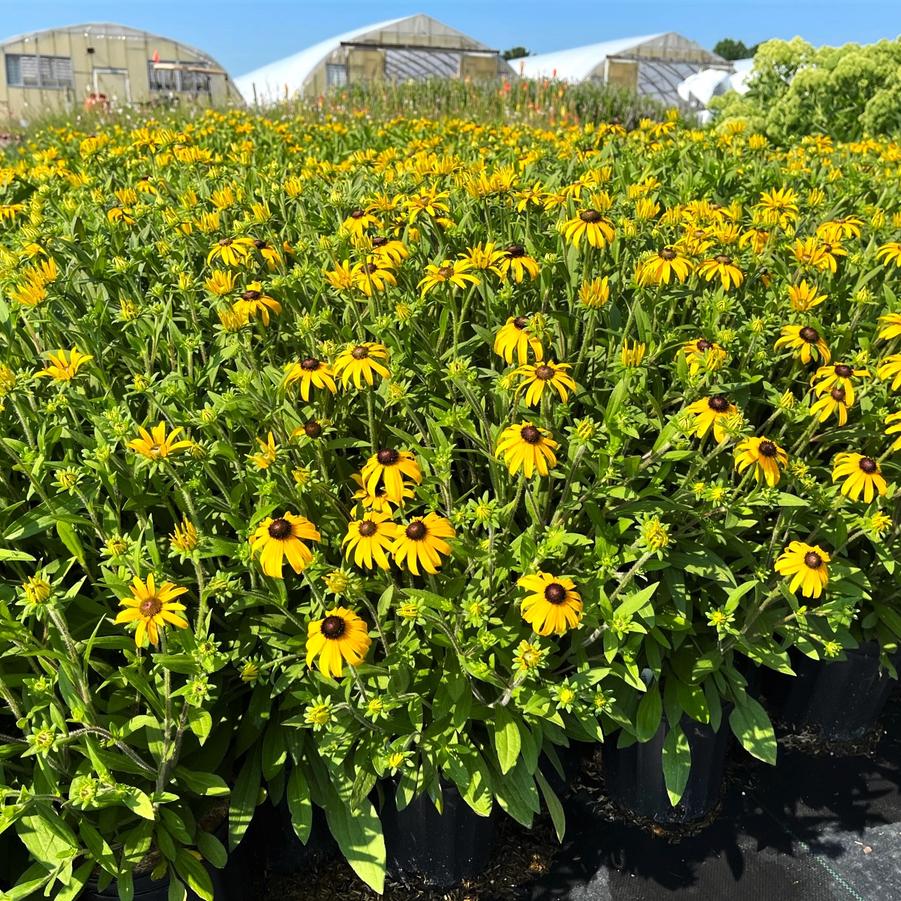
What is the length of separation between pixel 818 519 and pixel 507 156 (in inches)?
127

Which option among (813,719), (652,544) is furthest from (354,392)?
(813,719)

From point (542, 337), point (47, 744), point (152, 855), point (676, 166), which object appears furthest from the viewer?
point (676, 166)

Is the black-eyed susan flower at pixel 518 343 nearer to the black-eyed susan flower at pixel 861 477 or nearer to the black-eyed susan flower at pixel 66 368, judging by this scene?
the black-eyed susan flower at pixel 861 477

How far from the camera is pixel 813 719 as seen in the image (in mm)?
2637

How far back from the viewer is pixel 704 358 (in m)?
2.04

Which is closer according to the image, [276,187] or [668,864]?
[668,864]

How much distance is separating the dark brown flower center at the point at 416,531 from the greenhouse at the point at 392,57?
94.3 ft

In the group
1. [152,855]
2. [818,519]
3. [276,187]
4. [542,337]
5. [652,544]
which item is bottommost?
[152,855]

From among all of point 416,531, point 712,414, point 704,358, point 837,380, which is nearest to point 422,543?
point 416,531

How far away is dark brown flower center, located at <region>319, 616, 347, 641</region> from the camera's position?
1.53 meters

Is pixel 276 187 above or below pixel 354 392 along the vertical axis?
above

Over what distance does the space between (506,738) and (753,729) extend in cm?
84

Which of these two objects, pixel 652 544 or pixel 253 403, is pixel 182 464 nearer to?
pixel 253 403

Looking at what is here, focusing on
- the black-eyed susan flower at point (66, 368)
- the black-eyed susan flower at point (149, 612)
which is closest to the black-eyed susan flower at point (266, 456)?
the black-eyed susan flower at point (149, 612)
